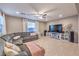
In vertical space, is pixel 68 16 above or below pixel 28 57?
above

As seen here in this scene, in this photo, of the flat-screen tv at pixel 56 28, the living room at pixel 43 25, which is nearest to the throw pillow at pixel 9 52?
the living room at pixel 43 25

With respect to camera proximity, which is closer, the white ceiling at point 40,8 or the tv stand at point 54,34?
the white ceiling at point 40,8

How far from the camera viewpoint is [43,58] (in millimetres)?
1808

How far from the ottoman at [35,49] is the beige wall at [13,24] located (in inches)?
15.0

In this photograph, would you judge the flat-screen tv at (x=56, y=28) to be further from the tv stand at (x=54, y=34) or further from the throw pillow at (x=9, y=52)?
the throw pillow at (x=9, y=52)

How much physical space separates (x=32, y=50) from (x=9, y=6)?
985mm

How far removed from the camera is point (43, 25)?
6.56 feet

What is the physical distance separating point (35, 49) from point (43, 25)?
0.54 m

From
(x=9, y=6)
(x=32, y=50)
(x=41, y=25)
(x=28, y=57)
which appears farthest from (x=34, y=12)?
(x=28, y=57)

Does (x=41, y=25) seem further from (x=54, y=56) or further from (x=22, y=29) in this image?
(x=54, y=56)

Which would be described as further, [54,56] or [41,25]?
[41,25]

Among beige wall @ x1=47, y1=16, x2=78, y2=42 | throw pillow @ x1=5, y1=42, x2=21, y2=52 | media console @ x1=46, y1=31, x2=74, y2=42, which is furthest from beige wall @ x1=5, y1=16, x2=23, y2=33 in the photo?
beige wall @ x1=47, y1=16, x2=78, y2=42

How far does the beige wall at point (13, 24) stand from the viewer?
1891 mm

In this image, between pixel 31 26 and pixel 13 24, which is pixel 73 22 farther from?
pixel 13 24
